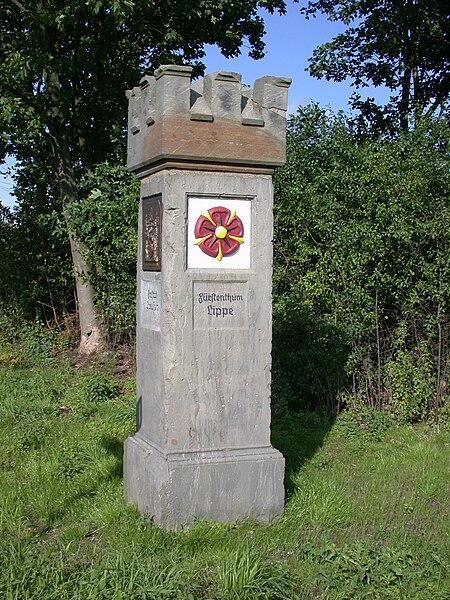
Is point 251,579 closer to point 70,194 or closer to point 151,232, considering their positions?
point 151,232

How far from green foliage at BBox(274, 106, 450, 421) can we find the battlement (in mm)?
2874

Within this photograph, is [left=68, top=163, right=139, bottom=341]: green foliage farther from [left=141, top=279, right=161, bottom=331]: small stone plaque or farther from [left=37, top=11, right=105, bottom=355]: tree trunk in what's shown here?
[left=141, top=279, right=161, bottom=331]: small stone plaque

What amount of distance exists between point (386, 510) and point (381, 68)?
12258mm

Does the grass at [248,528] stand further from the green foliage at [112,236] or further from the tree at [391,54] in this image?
the tree at [391,54]

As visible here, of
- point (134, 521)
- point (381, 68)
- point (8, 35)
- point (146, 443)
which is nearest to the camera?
point (134, 521)

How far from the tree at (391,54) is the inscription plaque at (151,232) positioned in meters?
10.8

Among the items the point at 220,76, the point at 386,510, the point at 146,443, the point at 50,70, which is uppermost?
the point at 50,70

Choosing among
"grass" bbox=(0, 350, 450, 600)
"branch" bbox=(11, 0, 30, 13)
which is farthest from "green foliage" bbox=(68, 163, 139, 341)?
"grass" bbox=(0, 350, 450, 600)

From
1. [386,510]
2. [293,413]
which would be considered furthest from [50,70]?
[386,510]

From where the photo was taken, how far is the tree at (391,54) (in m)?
14.7

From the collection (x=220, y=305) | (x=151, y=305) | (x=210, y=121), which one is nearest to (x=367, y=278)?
(x=220, y=305)

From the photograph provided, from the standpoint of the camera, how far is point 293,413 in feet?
27.4

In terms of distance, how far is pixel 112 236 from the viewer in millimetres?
10938

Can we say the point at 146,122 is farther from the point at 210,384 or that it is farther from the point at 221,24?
the point at 221,24
